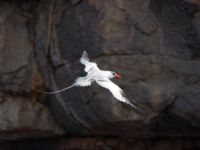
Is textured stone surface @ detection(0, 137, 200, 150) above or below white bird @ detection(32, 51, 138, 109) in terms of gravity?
below

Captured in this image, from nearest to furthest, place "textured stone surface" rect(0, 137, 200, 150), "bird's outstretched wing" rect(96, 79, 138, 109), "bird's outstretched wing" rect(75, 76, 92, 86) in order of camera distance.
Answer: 1. "bird's outstretched wing" rect(96, 79, 138, 109)
2. "bird's outstretched wing" rect(75, 76, 92, 86)
3. "textured stone surface" rect(0, 137, 200, 150)

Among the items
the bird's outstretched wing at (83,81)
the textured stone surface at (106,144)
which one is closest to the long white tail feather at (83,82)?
the bird's outstretched wing at (83,81)

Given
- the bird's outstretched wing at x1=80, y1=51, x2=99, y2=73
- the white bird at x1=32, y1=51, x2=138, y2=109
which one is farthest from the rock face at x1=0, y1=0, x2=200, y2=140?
the white bird at x1=32, y1=51, x2=138, y2=109

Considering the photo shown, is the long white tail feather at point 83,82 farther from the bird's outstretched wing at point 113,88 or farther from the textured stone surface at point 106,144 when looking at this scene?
the textured stone surface at point 106,144

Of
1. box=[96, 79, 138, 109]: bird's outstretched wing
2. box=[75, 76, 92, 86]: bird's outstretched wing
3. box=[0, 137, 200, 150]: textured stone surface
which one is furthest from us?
box=[0, 137, 200, 150]: textured stone surface

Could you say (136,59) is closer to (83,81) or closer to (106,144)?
(83,81)

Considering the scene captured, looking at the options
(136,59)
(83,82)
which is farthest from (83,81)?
(136,59)

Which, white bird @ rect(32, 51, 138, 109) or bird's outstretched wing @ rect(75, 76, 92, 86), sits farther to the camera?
bird's outstretched wing @ rect(75, 76, 92, 86)

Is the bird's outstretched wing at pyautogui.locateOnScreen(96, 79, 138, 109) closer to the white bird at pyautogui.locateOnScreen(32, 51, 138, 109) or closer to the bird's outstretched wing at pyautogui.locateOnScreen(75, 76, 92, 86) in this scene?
the white bird at pyautogui.locateOnScreen(32, 51, 138, 109)

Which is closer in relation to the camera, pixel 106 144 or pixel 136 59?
pixel 136 59

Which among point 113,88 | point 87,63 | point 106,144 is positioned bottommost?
point 106,144
